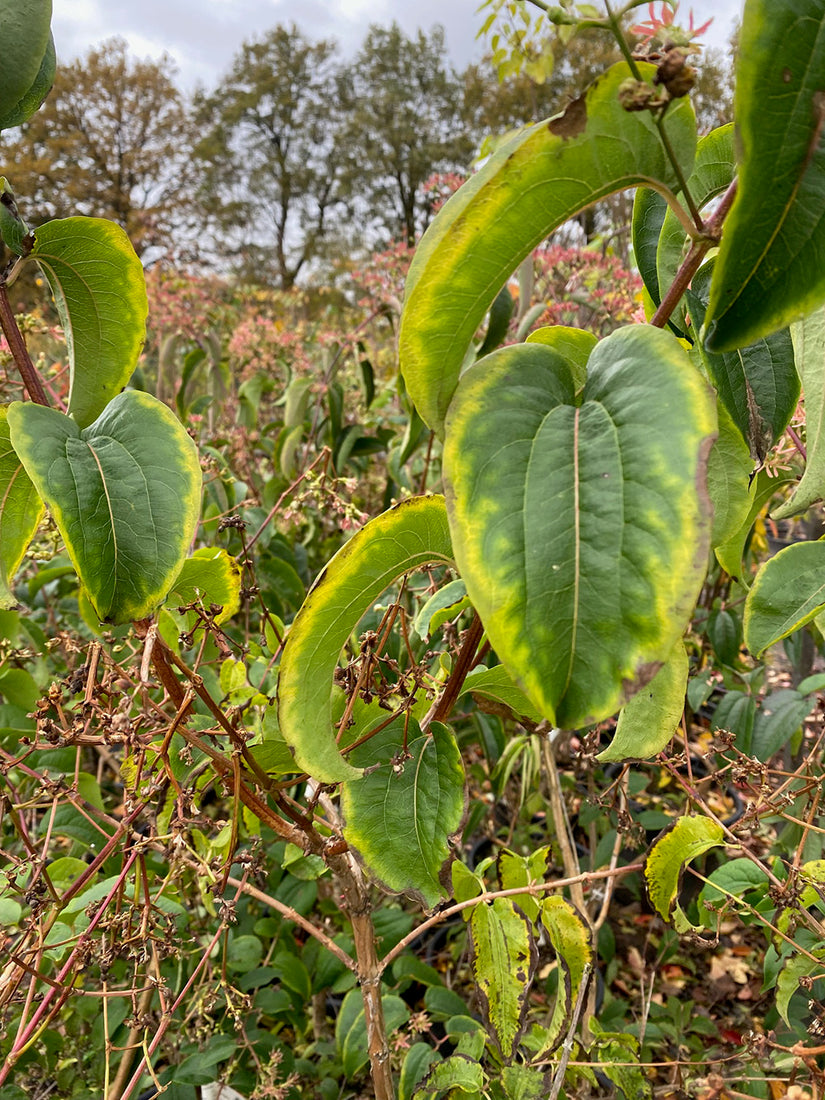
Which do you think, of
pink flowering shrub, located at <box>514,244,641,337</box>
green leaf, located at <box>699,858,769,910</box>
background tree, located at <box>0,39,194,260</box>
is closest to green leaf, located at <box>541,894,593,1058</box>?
green leaf, located at <box>699,858,769,910</box>

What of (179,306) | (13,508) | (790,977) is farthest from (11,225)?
(179,306)

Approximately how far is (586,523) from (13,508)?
0.41 metres

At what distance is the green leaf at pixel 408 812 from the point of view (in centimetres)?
50

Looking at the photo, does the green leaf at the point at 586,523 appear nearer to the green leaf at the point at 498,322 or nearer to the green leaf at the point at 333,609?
the green leaf at the point at 333,609

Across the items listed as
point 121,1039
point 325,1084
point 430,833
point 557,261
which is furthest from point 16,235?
point 557,261

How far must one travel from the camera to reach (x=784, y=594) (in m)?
0.62

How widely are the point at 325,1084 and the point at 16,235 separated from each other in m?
1.06


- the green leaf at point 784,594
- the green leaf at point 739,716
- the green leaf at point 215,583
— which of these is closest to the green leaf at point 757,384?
the green leaf at point 784,594

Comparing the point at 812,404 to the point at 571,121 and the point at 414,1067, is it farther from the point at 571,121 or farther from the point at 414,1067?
the point at 414,1067

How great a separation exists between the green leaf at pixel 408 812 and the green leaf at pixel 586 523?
23cm

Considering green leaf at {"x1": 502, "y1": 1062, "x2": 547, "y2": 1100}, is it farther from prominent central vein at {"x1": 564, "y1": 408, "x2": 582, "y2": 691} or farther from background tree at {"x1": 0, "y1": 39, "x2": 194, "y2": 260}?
background tree at {"x1": 0, "y1": 39, "x2": 194, "y2": 260}

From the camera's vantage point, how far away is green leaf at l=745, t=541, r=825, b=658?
0.60 meters

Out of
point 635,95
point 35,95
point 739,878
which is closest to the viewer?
point 635,95

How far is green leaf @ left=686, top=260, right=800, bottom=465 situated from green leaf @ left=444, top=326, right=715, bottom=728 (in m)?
0.12
